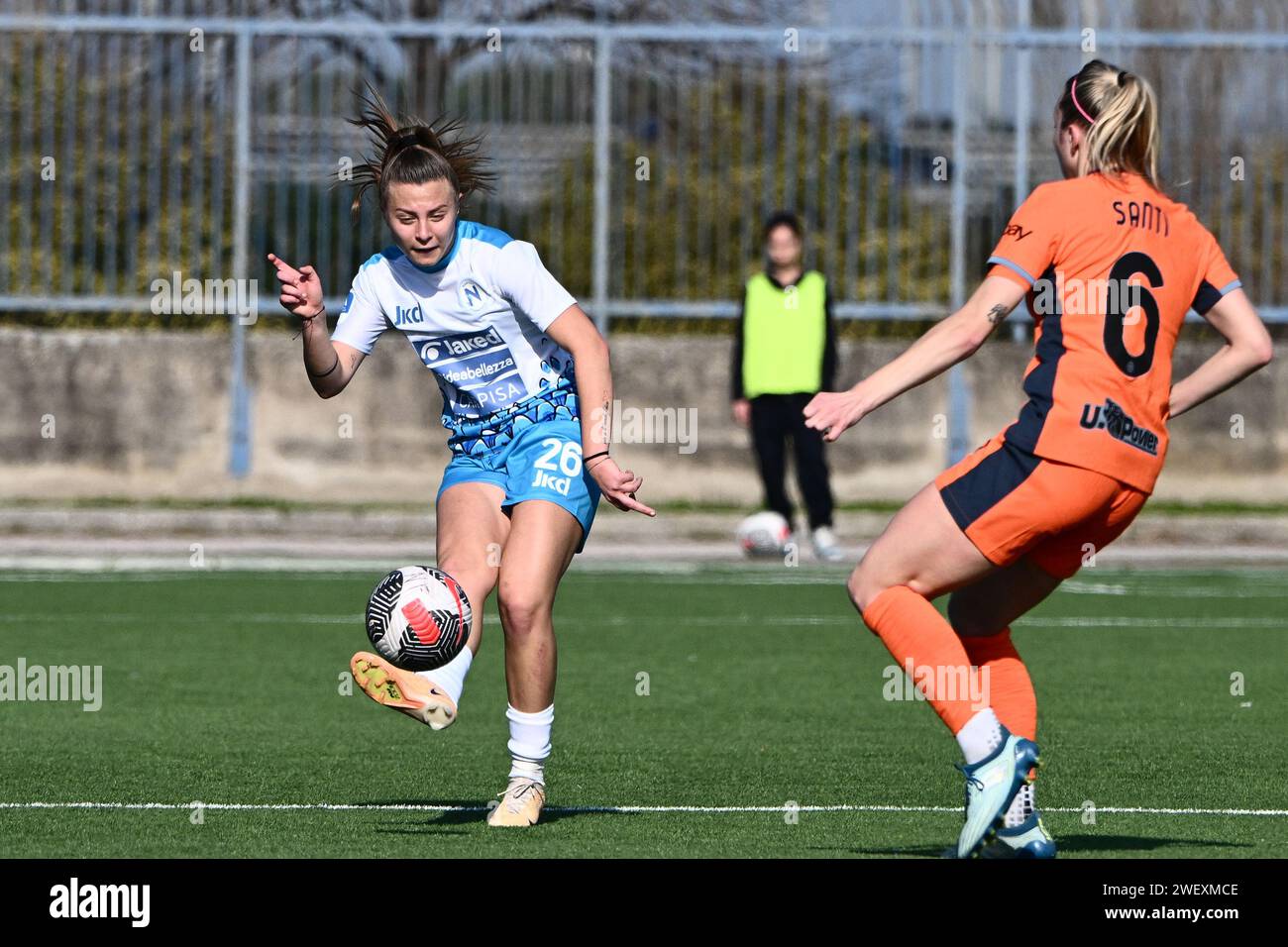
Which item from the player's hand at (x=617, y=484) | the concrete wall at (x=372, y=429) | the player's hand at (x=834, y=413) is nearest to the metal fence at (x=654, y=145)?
the concrete wall at (x=372, y=429)

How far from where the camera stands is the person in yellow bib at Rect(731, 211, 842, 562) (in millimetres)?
15742

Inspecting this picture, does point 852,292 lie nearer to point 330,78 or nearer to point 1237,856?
point 330,78

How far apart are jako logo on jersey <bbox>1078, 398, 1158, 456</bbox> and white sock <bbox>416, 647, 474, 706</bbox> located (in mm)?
1905

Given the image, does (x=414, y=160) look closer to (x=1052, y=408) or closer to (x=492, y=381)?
(x=492, y=381)

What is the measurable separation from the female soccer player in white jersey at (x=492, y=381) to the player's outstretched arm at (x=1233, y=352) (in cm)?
153

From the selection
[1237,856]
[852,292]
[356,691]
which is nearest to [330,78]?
[852,292]

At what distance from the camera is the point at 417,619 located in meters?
6.28

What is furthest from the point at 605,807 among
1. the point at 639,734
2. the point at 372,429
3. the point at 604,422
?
the point at 372,429

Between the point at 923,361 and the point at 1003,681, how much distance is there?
102 cm

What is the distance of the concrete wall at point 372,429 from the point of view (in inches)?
728

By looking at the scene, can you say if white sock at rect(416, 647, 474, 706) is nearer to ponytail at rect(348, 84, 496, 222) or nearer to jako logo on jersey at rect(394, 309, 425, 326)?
jako logo on jersey at rect(394, 309, 425, 326)

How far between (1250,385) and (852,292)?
317 cm

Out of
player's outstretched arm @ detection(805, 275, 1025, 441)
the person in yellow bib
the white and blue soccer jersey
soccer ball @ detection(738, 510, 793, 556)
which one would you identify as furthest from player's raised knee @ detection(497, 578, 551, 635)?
the person in yellow bib

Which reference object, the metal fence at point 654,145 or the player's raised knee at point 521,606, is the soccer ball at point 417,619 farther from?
the metal fence at point 654,145
